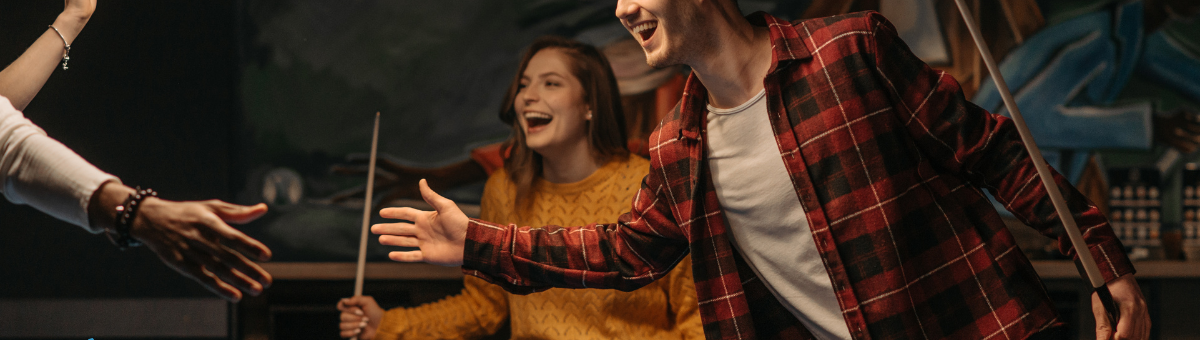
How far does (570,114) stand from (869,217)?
1.10 meters

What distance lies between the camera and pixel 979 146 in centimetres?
131

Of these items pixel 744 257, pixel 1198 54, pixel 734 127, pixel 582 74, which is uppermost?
pixel 582 74

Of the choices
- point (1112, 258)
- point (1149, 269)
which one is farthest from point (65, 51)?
point (1149, 269)

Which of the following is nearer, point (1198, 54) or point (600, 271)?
point (600, 271)

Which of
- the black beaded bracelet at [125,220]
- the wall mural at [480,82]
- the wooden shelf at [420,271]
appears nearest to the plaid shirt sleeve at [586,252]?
the black beaded bracelet at [125,220]

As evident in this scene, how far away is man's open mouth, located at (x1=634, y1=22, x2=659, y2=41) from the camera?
1479 millimetres

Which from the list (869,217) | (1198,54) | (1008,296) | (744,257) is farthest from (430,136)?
(1198,54)

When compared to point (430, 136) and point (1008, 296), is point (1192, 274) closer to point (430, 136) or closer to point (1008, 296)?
point (1008, 296)

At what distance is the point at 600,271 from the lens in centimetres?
162

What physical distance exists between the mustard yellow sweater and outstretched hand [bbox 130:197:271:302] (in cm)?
98

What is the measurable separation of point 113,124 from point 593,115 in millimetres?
1264

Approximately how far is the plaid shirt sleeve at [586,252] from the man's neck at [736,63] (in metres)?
0.23

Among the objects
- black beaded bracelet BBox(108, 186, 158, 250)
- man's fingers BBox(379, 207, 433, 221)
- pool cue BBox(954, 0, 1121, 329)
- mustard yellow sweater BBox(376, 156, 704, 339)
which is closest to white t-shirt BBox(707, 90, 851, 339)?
pool cue BBox(954, 0, 1121, 329)

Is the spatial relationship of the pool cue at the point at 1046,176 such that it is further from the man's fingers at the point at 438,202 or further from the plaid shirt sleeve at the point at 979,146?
the man's fingers at the point at 438,202
